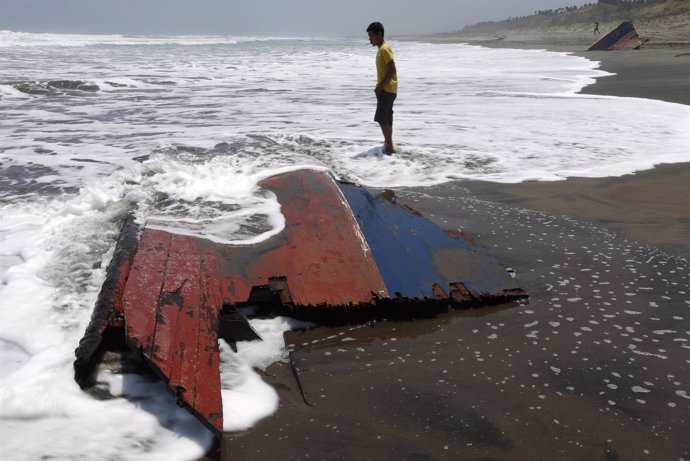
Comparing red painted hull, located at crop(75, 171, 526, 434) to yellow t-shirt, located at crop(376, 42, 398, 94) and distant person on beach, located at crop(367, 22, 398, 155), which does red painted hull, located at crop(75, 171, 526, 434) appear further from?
yellow t-shirt, located at crop(376, 42, 398, 94)

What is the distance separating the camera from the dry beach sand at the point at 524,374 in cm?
192

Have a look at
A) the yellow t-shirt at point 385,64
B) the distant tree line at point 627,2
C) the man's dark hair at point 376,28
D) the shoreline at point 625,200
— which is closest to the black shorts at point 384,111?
the yellow t-shirt at point 385,64

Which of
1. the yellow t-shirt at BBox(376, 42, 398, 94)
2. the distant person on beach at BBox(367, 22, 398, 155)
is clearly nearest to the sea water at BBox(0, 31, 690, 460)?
the distant person on beach at BBox(367, 22, 398, 155)

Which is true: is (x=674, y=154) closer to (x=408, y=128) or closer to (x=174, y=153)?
(x=408, y=128)

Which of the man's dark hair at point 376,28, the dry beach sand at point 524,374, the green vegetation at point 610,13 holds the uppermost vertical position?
the green vegetation at point 610,13

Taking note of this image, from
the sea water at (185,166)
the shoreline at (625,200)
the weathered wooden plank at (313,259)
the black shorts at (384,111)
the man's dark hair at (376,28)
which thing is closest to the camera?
the sea water at (185,166)

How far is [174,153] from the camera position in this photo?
20.4 ft

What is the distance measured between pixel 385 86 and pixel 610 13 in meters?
70.0

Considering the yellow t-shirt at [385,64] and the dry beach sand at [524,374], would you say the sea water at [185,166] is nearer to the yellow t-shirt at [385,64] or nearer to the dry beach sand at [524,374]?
the dry beach sand at [524,374]

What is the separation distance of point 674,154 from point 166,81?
41.5 feet

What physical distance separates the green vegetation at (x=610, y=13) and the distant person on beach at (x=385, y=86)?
47046 millimetres

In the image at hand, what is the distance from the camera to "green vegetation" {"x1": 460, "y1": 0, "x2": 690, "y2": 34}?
4881cm

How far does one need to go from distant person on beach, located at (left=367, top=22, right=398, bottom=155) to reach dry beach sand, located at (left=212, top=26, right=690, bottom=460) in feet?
10.0

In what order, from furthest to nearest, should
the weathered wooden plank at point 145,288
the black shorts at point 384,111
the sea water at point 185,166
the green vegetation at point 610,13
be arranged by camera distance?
the green vegetation at point 610,13 → the black shorts at point 384,111 → the weathered wooden plank at point 145,288 → the sea water at point 185,166
